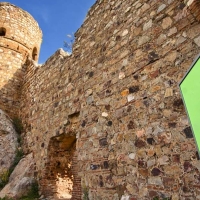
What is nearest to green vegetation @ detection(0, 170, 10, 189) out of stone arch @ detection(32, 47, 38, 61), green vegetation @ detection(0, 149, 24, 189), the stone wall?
green vegetation @ detection(0, 149, 24, 189)

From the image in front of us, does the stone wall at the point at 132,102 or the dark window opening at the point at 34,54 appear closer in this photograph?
the stone wall at the point at 132,102

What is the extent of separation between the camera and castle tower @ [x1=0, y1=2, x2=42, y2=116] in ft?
25.1

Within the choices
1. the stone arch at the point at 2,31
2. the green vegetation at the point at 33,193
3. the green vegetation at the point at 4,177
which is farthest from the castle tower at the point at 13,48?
the green vegetation at the point at 33,193

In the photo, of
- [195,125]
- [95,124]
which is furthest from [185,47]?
[95,124]

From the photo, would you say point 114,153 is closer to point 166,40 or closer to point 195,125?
point 166,40

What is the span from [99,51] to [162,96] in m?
1.87

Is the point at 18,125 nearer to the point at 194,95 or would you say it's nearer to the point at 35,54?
the point at 35,54

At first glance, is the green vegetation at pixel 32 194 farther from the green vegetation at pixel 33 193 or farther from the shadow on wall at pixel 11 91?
the shadow on wall at pixel 11 91

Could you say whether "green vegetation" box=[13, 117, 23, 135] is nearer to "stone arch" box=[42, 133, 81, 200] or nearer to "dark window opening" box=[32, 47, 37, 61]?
"stone arch" box=[42, 133, 81, 200]

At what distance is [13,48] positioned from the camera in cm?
→ 816

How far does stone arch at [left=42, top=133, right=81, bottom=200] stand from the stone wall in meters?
0.12

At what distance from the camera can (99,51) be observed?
13.5ft

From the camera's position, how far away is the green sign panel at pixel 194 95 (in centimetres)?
124

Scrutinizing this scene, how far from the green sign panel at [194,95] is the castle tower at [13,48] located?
7275mm
